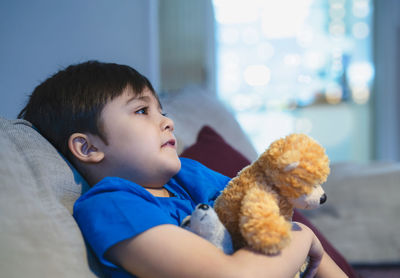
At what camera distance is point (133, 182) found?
31.2 inches

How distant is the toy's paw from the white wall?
1.14 m

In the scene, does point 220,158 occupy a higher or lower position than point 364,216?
higher

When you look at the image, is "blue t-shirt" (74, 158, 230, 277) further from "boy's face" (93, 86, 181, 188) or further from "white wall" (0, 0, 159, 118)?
"white wall" (0, 0, 159, 118)

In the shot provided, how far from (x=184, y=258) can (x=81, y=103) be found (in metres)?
0.40

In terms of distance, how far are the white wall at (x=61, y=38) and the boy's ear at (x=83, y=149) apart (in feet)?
2.44

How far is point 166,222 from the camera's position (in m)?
0.64

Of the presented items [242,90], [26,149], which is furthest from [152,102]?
[242,90]

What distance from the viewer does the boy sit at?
60 cm

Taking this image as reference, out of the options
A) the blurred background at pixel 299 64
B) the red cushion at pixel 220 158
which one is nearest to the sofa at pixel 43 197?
the red cushion at pixel 220 158

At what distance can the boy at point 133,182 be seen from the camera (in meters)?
0.60

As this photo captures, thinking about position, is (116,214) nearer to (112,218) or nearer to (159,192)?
(112,218)

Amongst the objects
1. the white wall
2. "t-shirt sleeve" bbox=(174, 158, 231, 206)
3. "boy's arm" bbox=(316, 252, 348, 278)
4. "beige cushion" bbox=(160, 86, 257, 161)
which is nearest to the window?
the white wall

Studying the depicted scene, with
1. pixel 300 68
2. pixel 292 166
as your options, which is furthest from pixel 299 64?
pixel 292 166

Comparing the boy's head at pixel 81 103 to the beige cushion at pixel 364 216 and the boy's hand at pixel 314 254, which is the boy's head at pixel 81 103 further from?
the beige cushion at pixel 364 216
